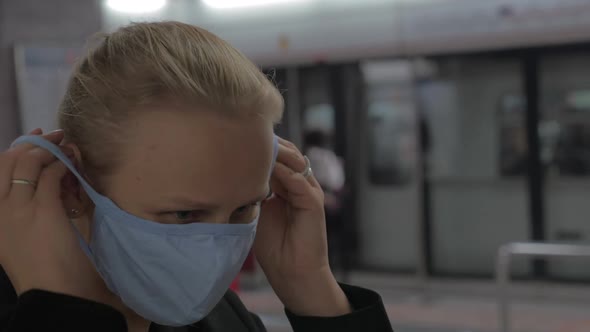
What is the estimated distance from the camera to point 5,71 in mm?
2895

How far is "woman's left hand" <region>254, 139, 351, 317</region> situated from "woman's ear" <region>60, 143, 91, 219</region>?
347mm

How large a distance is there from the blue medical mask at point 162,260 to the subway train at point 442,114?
5.38 metres

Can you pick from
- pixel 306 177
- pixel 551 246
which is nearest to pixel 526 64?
pixel 551 246

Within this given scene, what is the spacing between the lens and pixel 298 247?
1.27m

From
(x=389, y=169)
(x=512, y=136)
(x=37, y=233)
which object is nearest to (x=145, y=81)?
(x=37, y=233)

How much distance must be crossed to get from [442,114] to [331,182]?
1.30 m

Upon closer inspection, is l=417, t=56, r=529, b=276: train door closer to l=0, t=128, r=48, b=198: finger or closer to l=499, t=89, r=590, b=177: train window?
l=499, t=89, r=590, b=177: train window

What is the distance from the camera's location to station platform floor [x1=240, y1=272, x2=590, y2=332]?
5.46 metres

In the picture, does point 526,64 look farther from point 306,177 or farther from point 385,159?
point 306,177

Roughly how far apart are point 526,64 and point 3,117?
4781 mm

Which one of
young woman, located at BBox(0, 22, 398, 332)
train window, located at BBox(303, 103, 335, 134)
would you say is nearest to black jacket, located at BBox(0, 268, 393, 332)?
young woman, located at BBox(0, 22, 398, 332)

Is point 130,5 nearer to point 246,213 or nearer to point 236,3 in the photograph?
point 236,3

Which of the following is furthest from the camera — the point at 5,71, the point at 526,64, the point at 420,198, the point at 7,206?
the point at 420,198

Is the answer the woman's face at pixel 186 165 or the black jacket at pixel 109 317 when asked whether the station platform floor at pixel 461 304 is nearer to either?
→ the black jacket at pixel 109 317
